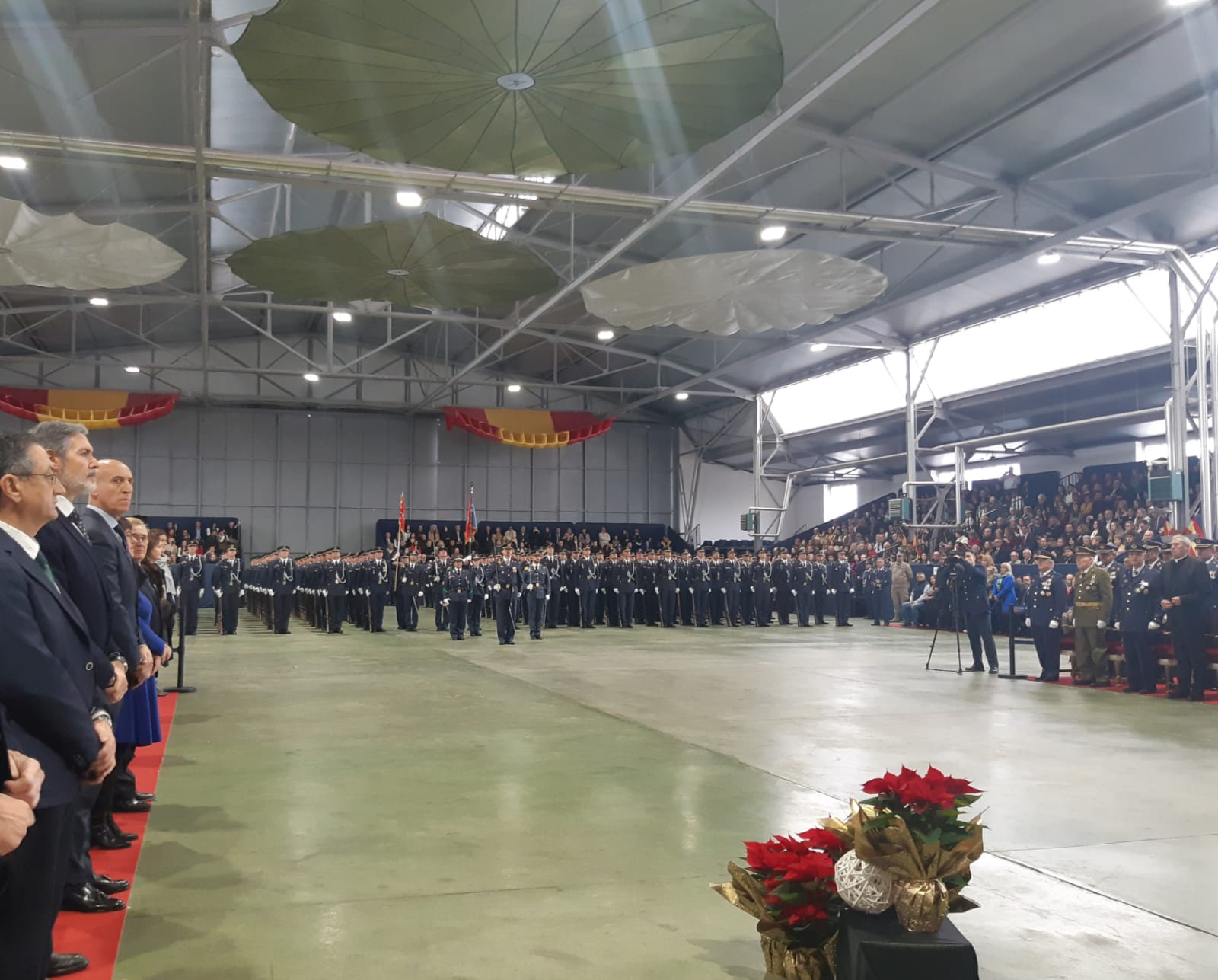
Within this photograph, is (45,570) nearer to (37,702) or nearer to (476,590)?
(37,702)

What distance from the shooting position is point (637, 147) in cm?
601

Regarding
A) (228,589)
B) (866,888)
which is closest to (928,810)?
(866,888)

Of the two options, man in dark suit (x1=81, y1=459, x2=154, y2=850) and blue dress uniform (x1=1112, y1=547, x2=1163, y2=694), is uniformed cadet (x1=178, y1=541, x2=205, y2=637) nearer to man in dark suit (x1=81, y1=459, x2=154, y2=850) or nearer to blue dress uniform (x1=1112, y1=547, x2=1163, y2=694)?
man in dark suit (x1=81, y1=459, x2=154, y2=850)

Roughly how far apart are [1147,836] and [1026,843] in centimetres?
65

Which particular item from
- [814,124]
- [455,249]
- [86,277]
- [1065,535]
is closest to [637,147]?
[455,249]

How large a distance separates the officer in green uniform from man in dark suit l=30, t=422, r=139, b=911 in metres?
10.2

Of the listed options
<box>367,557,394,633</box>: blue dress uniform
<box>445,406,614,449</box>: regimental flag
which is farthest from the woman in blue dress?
<box>445,406,614,449</box>: regimental flag

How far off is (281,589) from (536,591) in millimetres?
4604

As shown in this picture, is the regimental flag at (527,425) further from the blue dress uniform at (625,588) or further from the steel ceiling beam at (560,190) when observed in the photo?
the steel ceiling beam at (560,190)

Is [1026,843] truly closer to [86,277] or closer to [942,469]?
[86,277]

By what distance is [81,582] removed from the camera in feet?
10.3

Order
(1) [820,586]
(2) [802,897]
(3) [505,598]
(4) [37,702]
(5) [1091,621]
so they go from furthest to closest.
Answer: (1) [820,586] < (3) [505,598] < (5) [1091,621] < (2) [802,897] < (4) [37,702]

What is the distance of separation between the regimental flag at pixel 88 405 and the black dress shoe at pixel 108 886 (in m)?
22.1

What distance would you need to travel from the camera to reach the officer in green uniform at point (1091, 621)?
1083 cm
